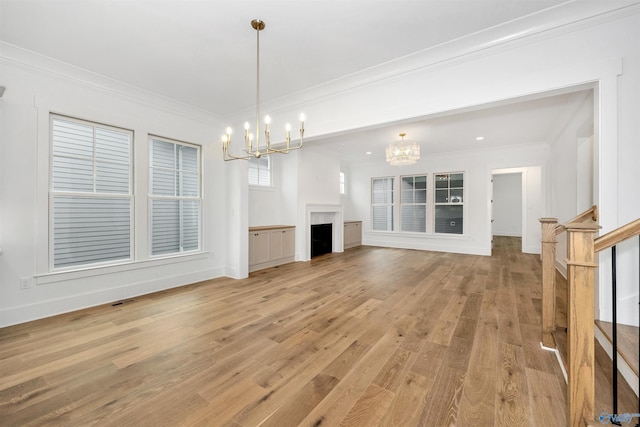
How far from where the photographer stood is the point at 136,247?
3.87 meters

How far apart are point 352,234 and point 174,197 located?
5640 mm

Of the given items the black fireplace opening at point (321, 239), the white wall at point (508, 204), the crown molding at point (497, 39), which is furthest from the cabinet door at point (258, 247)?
the white wall at point (508, 204)

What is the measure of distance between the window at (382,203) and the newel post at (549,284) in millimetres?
6300

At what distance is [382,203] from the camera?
8.94 metres

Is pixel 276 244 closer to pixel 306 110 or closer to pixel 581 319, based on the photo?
pixel 306 110

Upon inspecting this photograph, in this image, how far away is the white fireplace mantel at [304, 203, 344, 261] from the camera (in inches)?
259

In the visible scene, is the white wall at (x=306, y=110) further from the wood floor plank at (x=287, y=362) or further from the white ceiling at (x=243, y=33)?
the wood floor plank at (x=287, y=362)

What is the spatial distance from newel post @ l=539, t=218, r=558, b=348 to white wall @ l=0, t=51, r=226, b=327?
484 centimetres

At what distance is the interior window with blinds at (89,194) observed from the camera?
10.7 ft

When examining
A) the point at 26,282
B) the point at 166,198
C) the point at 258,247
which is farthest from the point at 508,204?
the point at 26,282

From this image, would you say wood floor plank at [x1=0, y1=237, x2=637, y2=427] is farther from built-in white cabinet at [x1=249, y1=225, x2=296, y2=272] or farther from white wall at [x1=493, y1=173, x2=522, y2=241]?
white wall at [x1=493, y1=173, x2=522, y2=241]

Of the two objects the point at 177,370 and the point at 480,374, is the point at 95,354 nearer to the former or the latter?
the point at 177,370

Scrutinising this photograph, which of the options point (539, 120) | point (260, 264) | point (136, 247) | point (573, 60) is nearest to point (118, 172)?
point (136, 247)

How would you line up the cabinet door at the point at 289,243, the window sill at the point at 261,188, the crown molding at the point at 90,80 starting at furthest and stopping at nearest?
the cabinet door at the point at 289,243 → the window sill at the point at 261,188 → the crown molding at the point at 90,80
